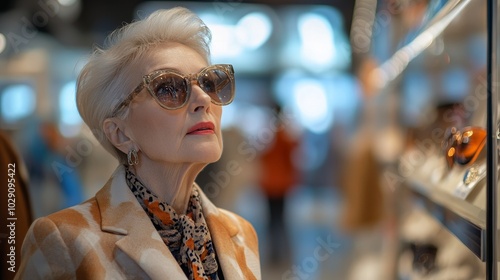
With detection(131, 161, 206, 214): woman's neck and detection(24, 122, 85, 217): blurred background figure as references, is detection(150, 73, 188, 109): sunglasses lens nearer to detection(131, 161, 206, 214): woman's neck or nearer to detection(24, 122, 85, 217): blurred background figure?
detection(131, 161, 206, 214): woman's neck

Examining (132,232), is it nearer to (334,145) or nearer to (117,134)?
(117,134)

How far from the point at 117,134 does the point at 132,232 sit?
0.77ft

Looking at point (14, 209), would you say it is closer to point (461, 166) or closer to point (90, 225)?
point (90, 225)

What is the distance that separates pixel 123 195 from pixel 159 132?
0.58 ft

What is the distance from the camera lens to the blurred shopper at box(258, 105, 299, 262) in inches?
150

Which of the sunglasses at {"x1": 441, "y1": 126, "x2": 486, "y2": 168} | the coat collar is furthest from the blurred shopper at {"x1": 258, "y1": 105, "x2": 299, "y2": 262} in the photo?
the coat collar

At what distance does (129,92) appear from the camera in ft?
5.26

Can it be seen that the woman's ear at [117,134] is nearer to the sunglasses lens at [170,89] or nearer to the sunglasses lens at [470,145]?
the sunglasses lens at [170,89]

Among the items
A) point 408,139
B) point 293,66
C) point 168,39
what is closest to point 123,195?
point 168,39

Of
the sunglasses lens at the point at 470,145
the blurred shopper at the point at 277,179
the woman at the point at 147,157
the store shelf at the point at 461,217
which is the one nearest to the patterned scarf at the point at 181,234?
the woman at the point at 147,157

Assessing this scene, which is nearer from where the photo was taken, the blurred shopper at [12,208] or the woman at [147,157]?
Answer: the woman at [147,157]

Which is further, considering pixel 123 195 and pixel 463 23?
pixel 463 23

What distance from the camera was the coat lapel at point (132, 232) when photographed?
1564 mm

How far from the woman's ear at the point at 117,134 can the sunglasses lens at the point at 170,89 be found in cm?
13
